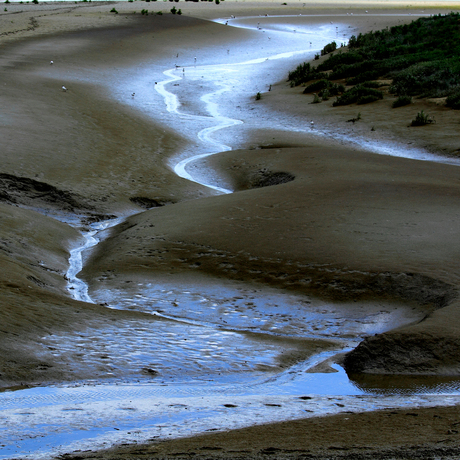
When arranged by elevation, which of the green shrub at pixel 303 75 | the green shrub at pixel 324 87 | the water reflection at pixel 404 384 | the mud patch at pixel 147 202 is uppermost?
the green shrub at pixel 303 75

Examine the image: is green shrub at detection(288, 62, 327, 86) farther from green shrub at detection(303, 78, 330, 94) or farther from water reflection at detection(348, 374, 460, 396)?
water reflection at detection(348, 374, 460, 396)

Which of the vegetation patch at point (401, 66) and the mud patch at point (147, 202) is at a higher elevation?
the vegetation patch at point (401, 66)

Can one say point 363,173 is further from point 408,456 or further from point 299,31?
point 299,31

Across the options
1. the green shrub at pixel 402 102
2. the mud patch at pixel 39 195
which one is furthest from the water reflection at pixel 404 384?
the green shrub at pixel 402 102

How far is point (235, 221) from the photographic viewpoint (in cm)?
998

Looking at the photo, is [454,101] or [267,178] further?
[454,101]

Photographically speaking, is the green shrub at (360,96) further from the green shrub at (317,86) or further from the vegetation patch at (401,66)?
the green shrub at (317,86)

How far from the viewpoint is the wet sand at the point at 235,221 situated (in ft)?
19.2

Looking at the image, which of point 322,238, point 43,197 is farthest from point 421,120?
point 43,197

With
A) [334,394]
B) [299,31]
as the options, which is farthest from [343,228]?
[299,31]

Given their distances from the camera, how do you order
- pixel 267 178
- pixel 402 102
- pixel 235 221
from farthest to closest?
pixel 402 102 < pixel 267 178 < pixel 235 221

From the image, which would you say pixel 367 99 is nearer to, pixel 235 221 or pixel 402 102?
pixel 402 102

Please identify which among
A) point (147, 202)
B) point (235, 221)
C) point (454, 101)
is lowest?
point (147, 202)

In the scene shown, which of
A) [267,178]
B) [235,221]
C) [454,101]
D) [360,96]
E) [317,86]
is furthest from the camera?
[317,86]
